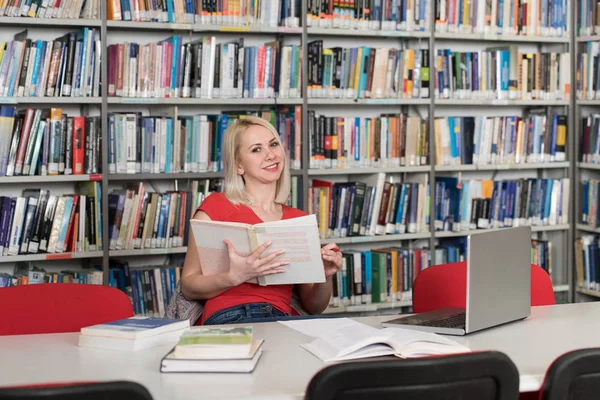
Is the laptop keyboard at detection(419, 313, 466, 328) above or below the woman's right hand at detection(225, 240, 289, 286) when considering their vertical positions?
below

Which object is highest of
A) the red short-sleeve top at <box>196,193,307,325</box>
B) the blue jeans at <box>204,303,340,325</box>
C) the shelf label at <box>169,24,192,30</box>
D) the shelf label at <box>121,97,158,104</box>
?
the shelf label at <box>169,24,192,30</box>

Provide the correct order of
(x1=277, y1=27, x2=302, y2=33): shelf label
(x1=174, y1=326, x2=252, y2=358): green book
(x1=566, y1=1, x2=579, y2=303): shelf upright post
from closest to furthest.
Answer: (x1=174, y1=326, x2=252, y2=358): green book < (x1=277, y1=27, x2=302, y2=33): shelf label < (x1=566, y1=1, x2=579, y2=303): shelf upright post

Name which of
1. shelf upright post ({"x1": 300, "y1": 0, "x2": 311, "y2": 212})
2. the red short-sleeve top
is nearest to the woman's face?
the red short-sleeve top

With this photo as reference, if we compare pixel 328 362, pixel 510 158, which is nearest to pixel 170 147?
pixel 510 158

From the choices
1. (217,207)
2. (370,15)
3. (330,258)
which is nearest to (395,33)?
(370,15)

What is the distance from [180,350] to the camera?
1.83 meters

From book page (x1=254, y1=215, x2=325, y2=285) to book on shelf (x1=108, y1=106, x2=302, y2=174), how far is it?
1540 millimetres

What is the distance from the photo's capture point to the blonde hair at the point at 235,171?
2955 millimetres

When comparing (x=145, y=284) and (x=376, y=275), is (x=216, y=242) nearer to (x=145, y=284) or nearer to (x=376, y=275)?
(x=145, y=284)

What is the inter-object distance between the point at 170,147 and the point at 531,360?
2.48m

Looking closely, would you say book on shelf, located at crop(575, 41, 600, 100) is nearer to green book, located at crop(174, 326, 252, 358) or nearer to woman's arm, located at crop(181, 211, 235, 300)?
woman's arm, located at crop(181, 211, 235, 300)

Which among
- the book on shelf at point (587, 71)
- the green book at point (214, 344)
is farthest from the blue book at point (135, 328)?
the book on shelf at point (587, 71)

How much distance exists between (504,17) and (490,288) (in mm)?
2997

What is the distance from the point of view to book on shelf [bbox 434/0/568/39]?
4676 mm
